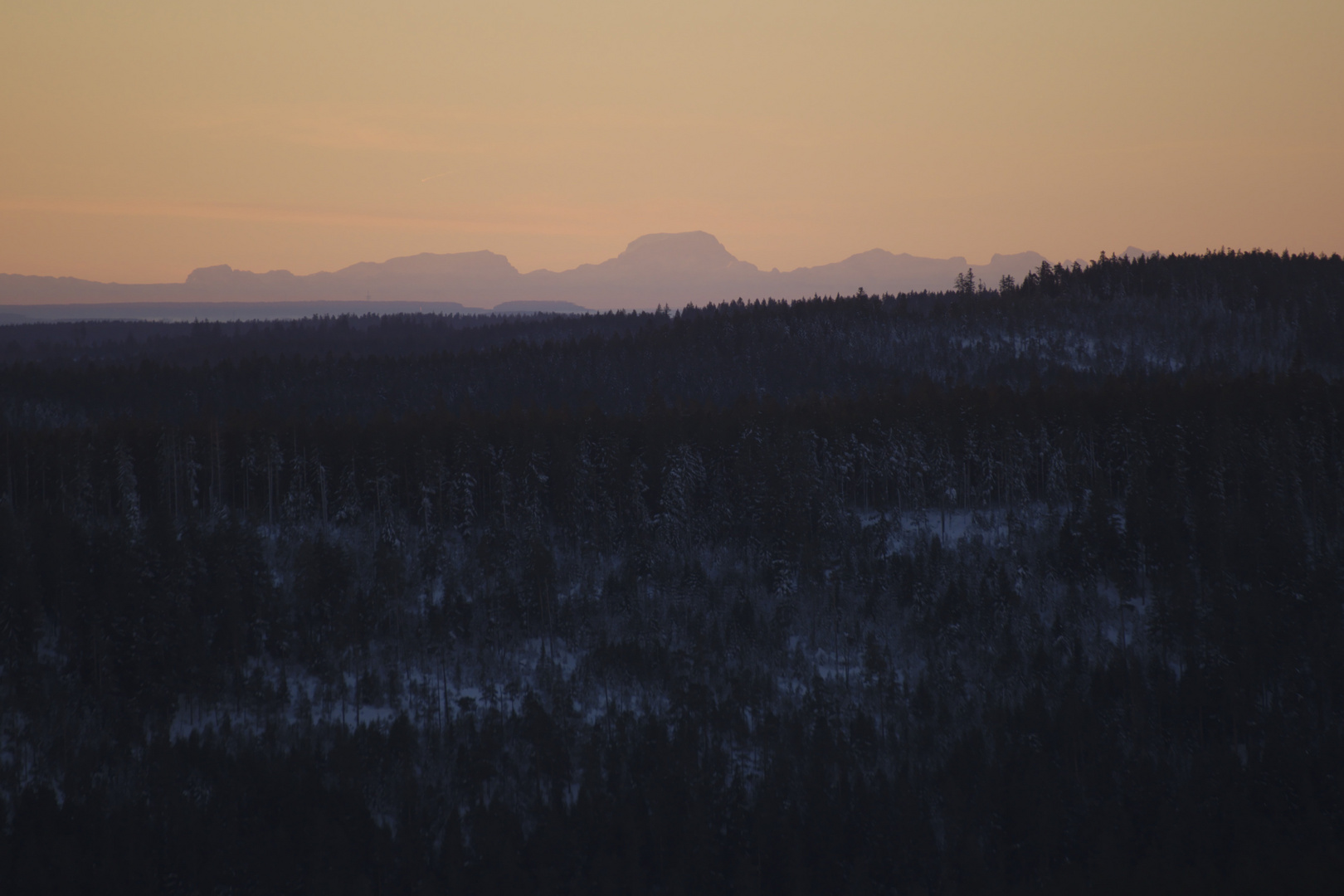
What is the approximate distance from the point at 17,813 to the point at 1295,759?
7345cm

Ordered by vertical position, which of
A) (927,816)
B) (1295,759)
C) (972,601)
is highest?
(972,601)

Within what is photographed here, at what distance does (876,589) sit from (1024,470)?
22.6m

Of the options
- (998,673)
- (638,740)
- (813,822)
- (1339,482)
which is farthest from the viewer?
(1339,482)

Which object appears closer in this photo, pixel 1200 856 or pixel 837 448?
pixel 1200 856

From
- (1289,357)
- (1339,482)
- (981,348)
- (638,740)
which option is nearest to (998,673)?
(638,740)

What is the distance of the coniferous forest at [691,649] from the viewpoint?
56.0 m

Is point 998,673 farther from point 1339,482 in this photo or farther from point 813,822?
point 1339,482

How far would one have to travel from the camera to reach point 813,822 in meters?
57.8

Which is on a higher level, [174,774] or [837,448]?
[837,448]

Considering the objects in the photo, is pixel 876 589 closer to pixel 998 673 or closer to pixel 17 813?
pixel 998 673

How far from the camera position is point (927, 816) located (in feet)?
194

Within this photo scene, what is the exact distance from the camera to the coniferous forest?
5600cm

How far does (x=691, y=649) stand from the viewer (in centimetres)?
7338

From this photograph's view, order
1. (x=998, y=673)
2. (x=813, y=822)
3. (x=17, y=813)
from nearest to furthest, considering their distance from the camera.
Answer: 1. (x=17, y=813)
2. (x=813, y=822)
3. (x=998, y=673)
